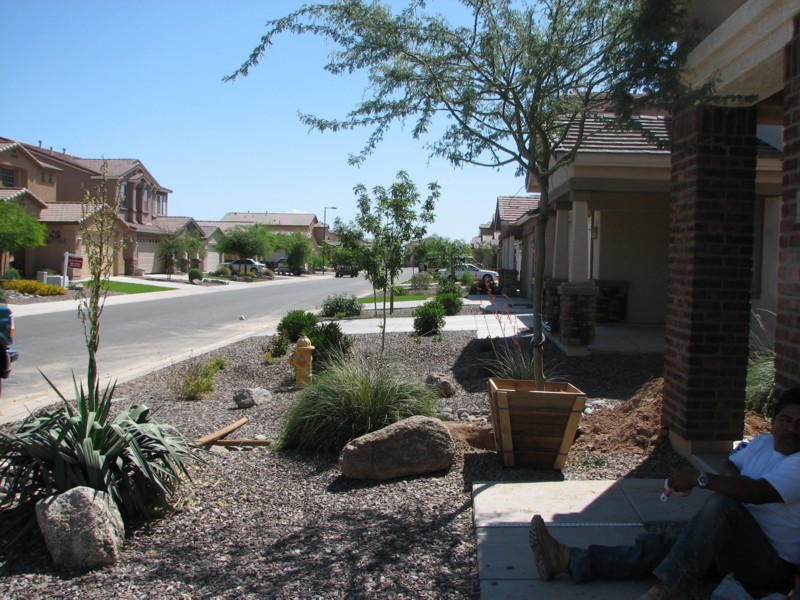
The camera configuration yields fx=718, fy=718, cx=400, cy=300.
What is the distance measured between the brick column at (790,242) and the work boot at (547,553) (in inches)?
63.6

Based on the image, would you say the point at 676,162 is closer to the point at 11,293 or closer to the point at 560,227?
the point at 560,227

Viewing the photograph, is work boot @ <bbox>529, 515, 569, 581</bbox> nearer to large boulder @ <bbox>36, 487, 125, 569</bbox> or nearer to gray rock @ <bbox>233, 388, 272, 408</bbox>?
large boulder @ <bbox>36, 487, 125, 569</bbox>

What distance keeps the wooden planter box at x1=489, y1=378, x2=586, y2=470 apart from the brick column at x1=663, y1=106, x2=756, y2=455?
2.83 ft

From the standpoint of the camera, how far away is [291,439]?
20.5 ft

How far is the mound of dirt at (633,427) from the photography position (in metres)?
5.78

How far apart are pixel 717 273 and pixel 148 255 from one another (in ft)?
171

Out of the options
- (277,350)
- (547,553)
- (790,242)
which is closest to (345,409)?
(547,553)

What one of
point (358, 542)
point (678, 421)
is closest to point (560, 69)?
point (678, 421)

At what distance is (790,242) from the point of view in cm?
398

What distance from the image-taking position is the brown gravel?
3629 millimetres

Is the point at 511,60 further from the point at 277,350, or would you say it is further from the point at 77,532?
the point at 277,350

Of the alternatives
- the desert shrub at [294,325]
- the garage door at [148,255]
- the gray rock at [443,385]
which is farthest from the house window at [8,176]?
the gray rock at [443,385]

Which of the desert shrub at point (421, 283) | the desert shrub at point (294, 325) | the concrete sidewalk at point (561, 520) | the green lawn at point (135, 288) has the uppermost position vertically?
Result: the desert shrub at point (421, 283)

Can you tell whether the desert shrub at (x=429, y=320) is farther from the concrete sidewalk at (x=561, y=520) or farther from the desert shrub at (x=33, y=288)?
the desert shrub at (x=33, y=288)
